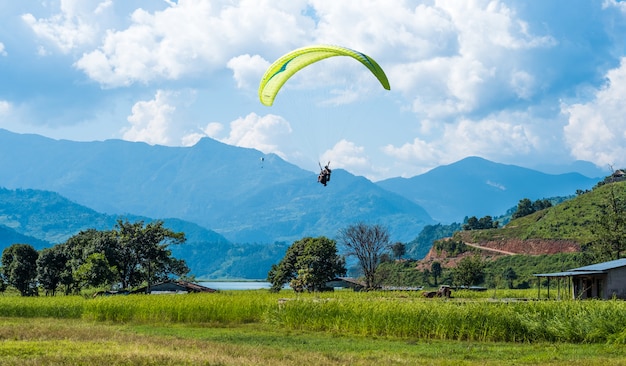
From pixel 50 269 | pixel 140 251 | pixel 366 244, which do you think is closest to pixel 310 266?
pixel 366 244

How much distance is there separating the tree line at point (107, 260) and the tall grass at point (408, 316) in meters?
30.5

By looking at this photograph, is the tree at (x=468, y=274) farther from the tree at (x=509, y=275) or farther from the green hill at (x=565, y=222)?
the green hill at (x=565, y=222)

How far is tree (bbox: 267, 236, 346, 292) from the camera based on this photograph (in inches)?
2751

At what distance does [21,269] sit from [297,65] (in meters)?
49.2

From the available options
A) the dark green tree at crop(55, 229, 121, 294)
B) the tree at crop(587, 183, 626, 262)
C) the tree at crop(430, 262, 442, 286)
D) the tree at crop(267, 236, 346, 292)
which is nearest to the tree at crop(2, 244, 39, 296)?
the dark green tree at crop(55, 229, 121, 294)

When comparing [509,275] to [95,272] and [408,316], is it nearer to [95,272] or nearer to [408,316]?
[95,272]

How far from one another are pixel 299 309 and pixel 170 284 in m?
35.9

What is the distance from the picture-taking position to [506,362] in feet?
49.5

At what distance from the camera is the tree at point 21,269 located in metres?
63.7

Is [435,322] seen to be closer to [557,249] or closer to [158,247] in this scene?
[158,247]

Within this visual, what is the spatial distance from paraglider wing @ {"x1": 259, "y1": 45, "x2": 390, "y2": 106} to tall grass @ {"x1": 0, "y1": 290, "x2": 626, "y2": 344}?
26.3 feet

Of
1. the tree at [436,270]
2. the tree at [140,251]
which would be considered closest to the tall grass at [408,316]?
the tree at [140,251]

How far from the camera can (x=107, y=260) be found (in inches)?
2239

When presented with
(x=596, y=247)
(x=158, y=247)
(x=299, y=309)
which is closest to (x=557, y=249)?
(x=596, y=247)
